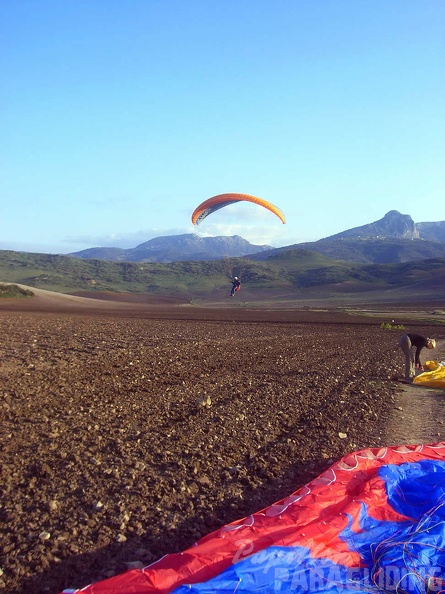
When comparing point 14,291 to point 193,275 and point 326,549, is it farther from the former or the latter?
point 193,275

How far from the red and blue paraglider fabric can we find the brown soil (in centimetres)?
51

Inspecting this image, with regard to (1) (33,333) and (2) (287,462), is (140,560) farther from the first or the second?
(1) (33,333)

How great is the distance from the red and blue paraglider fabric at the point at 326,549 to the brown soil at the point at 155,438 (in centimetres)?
51

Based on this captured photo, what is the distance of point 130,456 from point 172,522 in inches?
58.6

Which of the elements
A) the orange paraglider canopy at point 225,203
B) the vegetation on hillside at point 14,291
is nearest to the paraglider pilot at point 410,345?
the orange paraglider canopy at point 225,203

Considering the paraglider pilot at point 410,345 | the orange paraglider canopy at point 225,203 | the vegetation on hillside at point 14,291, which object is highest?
the orange paraglider canopy at point 225,203

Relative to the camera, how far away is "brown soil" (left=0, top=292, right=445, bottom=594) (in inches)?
157

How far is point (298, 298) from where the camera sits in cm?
6944

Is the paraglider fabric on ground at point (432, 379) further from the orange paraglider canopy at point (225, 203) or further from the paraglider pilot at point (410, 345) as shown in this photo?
the orange paraglider canopy at point (225, 203)

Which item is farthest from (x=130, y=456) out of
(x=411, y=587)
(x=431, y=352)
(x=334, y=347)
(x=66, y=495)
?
(x=431, y=352)

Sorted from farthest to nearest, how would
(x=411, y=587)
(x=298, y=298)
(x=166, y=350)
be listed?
(x=298, y=298)
(x=166, y=350)
(x=411, y=587)

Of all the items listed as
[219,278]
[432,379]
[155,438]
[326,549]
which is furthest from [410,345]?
[219,278]

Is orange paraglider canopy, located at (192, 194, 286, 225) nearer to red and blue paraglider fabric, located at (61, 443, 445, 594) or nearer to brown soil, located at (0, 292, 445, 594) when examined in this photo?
brown soil, located at (0, 292, 445, 594)

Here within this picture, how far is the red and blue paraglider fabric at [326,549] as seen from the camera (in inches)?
127
